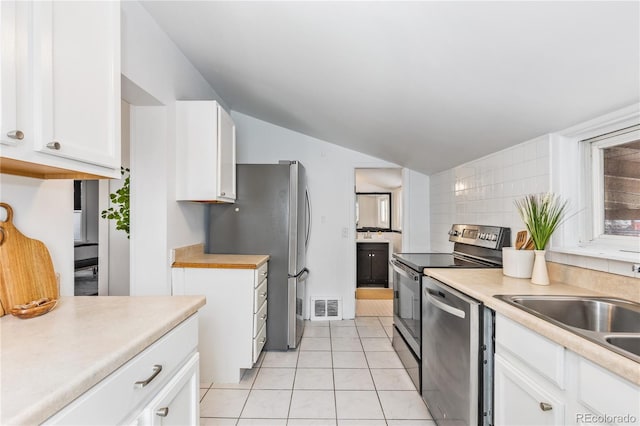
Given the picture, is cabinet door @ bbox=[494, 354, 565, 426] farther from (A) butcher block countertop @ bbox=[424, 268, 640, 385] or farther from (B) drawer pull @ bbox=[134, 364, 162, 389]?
(B) drawer pull @ bbox=[134, 364, 162, 389]

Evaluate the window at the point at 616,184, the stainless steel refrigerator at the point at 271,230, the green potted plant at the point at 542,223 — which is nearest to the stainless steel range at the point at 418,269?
the green potted plant at the point at 542,223

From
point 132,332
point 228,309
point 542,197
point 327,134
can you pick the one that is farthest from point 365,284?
point 132,332

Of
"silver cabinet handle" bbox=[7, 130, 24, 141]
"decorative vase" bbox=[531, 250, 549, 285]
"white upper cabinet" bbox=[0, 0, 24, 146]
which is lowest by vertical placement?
"decorative vase" bbox=[531, 250, 549, 285]

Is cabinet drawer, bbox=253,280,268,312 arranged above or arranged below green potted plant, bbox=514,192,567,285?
below

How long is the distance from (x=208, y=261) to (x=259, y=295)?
1.59 feet

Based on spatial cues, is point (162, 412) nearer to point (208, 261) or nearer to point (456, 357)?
point (456, 357)

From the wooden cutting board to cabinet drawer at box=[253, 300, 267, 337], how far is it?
1386 millimetres

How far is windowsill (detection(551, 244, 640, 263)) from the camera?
140 centimetres

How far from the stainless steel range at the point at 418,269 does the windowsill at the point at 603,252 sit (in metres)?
0.52

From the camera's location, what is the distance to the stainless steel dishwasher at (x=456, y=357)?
148cm

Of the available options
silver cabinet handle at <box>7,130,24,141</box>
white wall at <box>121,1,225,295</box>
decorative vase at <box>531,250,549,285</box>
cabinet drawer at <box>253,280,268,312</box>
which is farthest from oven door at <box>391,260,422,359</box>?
silver cabinet handle at <box>7,130,24,141</box>

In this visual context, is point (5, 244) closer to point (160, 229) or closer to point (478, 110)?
point (160, 229)

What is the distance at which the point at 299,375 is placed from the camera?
99.5 inches

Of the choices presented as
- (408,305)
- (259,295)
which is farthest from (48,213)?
(408,305)
